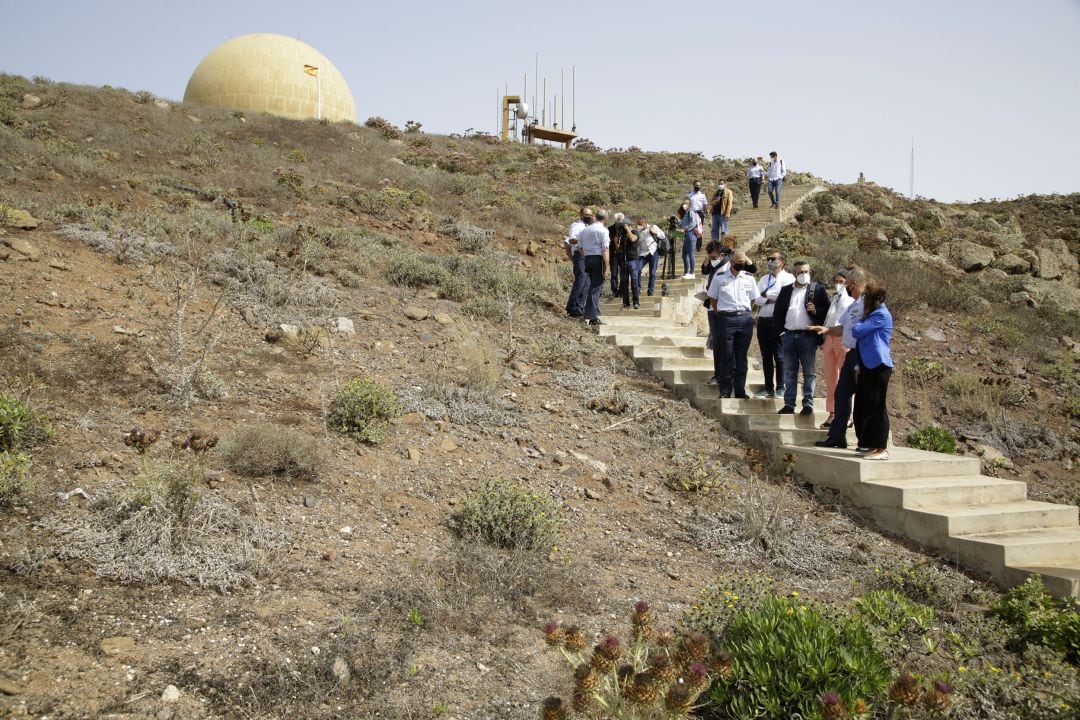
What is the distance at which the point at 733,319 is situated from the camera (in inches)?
310

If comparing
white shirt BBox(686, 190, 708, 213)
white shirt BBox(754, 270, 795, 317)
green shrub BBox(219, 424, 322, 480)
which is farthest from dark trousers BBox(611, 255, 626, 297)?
green shrub BBox(219, 424, 322, 480)

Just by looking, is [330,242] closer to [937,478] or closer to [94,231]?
[94,231]

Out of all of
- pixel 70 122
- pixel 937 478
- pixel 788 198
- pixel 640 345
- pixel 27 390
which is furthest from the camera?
pixel 788 198

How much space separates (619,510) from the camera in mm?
5895

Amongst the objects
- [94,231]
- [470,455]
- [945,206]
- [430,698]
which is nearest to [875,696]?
[430,698]

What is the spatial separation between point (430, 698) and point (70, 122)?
62.1 ft

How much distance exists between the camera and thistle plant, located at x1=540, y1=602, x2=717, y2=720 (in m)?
2.38

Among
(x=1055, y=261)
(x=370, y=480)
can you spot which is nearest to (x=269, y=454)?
(x=370, y=480)

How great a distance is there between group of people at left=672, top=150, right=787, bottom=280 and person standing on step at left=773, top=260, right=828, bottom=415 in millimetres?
3669

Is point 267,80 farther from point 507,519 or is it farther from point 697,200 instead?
point 507,519

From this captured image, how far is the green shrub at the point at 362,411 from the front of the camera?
590 cm

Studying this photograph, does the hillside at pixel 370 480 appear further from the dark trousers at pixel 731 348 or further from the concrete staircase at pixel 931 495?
the dark trousers at pixel 731 348

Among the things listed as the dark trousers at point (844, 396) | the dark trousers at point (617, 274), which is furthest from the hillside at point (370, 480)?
the dark trousers at point (617, 274)

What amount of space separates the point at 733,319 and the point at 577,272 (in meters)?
3.38
